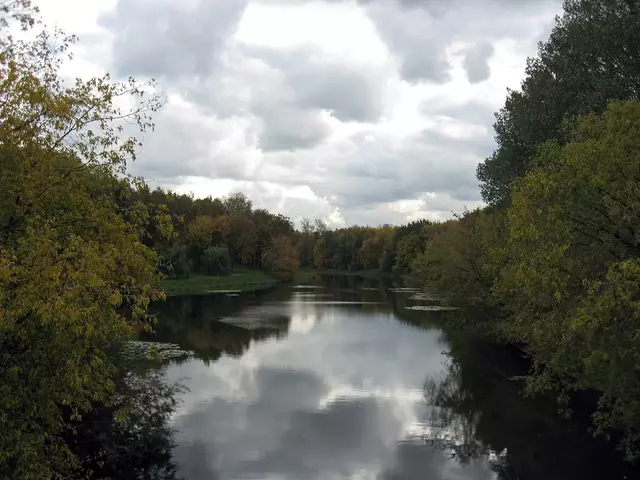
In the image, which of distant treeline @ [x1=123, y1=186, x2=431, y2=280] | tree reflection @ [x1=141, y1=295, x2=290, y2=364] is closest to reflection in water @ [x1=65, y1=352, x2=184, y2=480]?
tree reflection @ [x1=141, y1=295, x2=290, y2=364]

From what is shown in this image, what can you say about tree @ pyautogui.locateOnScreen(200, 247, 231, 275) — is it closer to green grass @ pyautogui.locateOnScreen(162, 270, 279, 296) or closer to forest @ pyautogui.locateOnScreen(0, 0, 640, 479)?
green grass @ pyautogui.locateOnScreen(162, 270, 279, 296)

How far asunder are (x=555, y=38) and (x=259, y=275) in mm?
74587

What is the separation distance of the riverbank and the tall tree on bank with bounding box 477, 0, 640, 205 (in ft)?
151

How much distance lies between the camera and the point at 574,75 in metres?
23.8

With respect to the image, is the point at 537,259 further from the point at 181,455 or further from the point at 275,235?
the point at 275,235

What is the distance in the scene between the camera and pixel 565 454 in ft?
60.0

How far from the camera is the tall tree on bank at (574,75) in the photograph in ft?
71.1

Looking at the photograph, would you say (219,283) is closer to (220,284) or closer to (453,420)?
(220,284)

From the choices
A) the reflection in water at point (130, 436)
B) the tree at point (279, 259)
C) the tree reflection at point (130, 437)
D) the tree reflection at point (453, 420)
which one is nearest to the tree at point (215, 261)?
the tree at point (279, 259)

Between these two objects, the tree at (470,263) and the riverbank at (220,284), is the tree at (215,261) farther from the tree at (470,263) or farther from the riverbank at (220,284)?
the tree at (470,263)

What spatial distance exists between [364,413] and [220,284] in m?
57.9

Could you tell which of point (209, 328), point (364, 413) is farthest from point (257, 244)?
point (364, 413)

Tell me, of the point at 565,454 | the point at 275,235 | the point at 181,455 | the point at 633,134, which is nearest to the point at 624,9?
the point at 633,134

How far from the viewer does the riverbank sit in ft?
230
